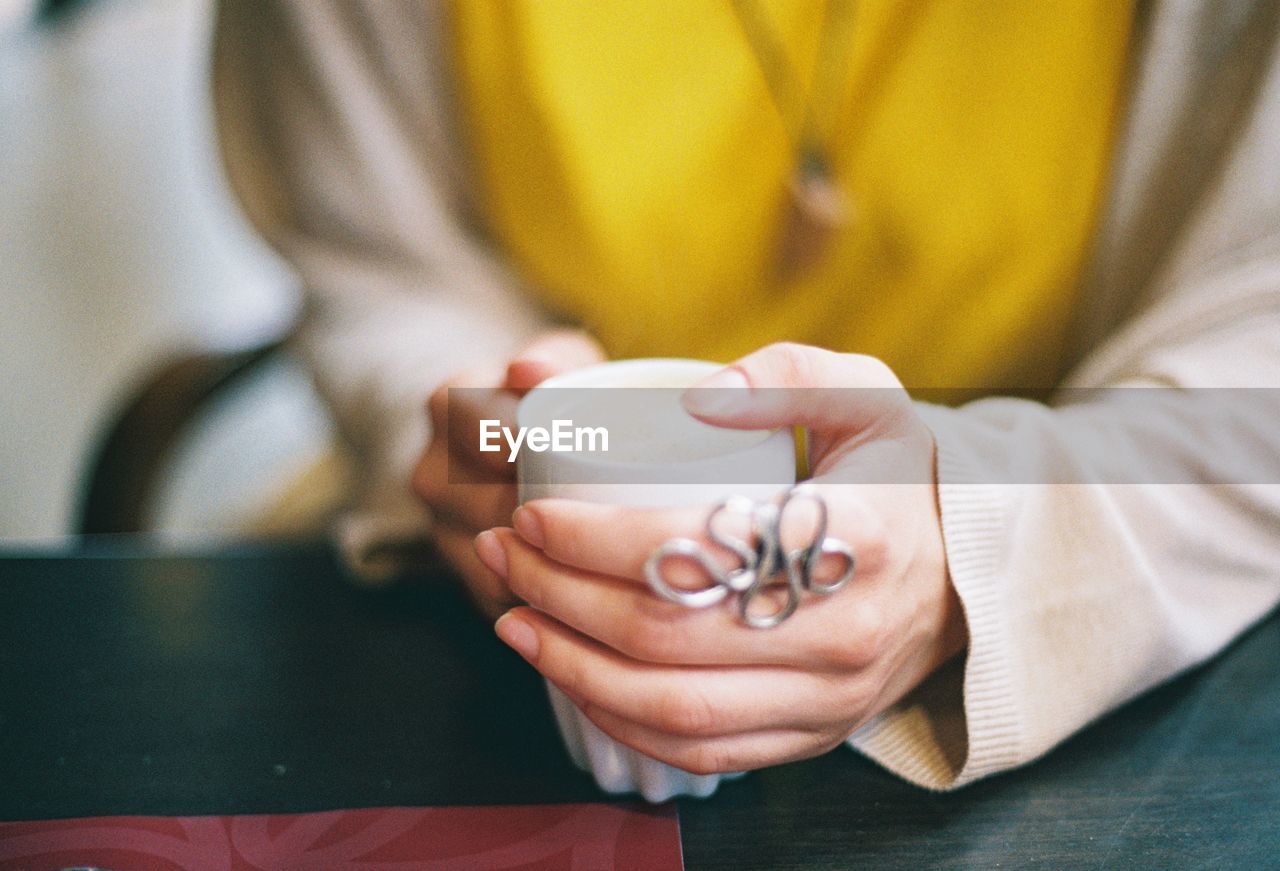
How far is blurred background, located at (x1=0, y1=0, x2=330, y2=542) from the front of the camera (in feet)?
3.17

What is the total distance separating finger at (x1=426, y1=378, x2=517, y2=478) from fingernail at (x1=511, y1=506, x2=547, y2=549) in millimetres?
71

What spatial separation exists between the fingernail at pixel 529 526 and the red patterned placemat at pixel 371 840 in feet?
0.29

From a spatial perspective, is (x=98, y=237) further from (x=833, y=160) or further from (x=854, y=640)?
(x=854, y=640)

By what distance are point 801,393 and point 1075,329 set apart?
0.96ft

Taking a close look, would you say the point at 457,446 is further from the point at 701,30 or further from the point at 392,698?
the point at 701,30

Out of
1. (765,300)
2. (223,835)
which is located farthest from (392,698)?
(765,300)

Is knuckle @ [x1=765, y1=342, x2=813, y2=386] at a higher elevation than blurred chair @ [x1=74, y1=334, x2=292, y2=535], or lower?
higher

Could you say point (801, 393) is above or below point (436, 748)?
above

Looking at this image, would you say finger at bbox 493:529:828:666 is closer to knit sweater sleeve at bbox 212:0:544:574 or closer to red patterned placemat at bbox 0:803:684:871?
red patterned placemat at bbox 0:803:684:871

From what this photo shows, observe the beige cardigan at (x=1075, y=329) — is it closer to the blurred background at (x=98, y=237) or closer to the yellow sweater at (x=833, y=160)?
the yellow sweater at (x=833, y=160)

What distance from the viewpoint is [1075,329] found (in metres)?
0.49

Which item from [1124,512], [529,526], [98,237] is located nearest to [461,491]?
[529,526]

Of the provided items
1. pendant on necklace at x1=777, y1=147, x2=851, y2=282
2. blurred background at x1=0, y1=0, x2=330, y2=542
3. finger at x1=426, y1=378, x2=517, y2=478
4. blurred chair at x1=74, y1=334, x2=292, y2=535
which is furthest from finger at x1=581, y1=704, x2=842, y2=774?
blurred background at x1=0, y1=0, x2=330, y2=542

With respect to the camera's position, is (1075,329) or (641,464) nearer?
(641,464)
